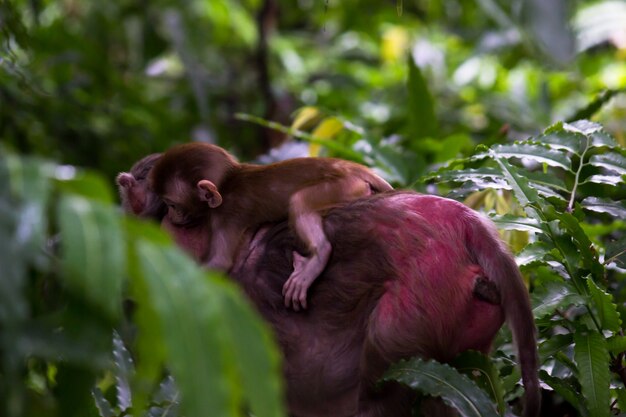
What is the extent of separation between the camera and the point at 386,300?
7.46 feet

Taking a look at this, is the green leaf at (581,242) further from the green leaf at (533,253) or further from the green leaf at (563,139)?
the green leaf at (563,139)

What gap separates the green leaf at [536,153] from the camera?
284 centimetres

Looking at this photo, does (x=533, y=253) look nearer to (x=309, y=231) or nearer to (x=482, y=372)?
(x=482, y=372)

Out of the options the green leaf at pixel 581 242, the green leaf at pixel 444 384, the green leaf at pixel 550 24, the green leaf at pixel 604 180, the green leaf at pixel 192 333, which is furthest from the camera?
the green leaf at pixel 550 24

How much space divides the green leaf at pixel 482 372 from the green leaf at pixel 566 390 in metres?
0.15

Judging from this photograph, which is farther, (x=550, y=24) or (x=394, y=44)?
(x=394, y=44)

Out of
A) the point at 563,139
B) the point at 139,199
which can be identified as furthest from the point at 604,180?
the point at 139,199

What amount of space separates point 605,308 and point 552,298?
131 mm

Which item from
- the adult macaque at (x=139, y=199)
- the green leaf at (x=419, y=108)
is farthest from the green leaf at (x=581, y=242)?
the green leaf at (x=419, y=108)

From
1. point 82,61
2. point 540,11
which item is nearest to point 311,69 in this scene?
point 82,61

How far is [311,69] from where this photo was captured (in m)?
7.64

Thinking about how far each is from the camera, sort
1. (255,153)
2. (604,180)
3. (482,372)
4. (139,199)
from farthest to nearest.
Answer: (255,153), (604,180), (139,199), (482,372)

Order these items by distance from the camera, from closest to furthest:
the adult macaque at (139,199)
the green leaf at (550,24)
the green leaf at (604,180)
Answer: the adult macaque at (139,199) < the green leaf at (604,180) < the green leaf at (550,24)

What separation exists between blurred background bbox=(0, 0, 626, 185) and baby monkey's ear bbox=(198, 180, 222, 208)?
1.36 m
